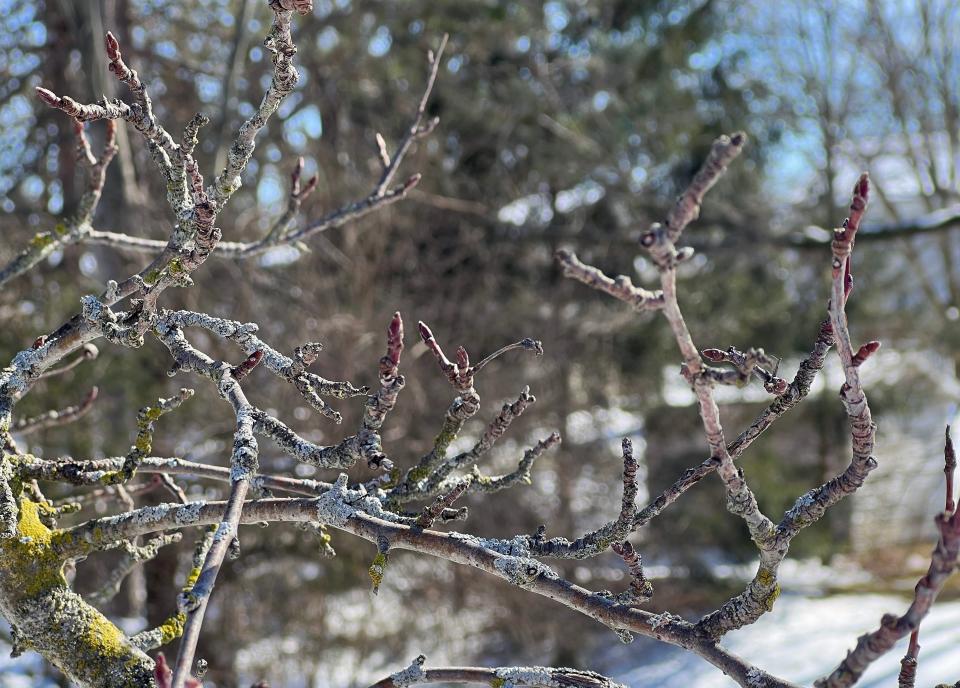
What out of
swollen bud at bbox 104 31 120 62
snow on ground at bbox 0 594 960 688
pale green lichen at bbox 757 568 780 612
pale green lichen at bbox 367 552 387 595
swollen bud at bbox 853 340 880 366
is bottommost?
pale green lichen at bbox 367 552 387 595

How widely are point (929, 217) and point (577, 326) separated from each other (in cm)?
293

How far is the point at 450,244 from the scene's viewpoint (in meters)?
7.44

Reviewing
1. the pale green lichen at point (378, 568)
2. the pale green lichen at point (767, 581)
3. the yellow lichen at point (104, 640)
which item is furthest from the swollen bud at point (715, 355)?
the yellow lichen at point (104, 640)

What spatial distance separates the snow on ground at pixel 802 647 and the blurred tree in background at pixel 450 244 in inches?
22.1

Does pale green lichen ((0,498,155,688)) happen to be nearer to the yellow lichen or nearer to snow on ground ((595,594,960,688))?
the yellow lichen

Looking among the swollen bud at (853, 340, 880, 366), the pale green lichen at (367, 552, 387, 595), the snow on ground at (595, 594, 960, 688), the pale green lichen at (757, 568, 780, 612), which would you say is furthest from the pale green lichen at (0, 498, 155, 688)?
the snow on ground at (595, 594, 960, 688)

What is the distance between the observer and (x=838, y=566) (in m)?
10.5

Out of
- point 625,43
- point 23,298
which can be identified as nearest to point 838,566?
point 625,43

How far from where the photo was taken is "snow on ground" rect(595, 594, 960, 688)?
6.08m

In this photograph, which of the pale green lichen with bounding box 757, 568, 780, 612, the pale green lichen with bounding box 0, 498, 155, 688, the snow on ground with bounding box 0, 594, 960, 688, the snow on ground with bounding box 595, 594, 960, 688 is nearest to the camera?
the pale green lichen with bounding box 757, 568, 780, 612

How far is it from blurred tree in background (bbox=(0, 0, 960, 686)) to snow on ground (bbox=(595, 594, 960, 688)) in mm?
561

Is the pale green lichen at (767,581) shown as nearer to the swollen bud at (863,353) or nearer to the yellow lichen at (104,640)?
the swollen bud at (863,353)

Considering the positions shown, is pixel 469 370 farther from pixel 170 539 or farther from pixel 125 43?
pixel 125 43

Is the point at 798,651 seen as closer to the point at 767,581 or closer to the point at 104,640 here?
the point at 767,581
